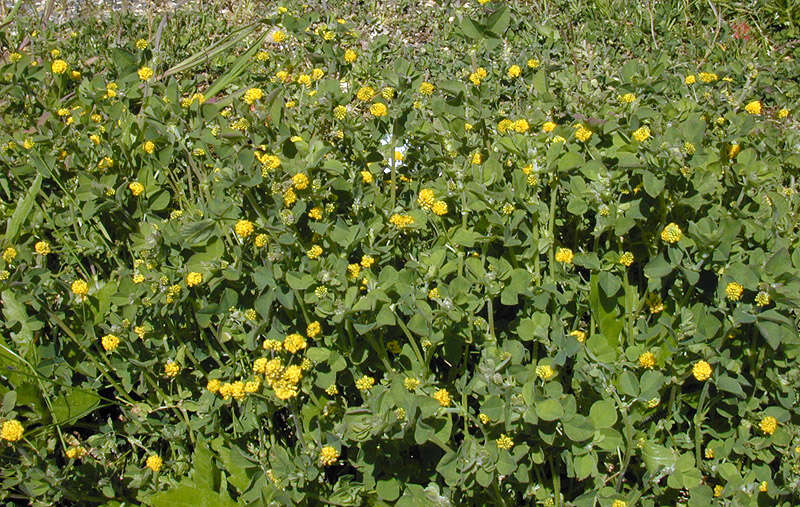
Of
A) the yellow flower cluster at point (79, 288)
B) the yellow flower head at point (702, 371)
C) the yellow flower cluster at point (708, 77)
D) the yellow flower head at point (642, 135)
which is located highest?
the yellow flower head at point (642, 135)

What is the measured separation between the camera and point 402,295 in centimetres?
219

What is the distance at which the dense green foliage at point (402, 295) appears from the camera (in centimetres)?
217

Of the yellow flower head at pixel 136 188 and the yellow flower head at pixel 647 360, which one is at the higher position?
the yellow flower head at pixel 136 188

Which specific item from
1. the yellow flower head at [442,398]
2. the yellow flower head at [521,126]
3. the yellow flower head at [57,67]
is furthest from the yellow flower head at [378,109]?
the yellow flower head at [57,67]

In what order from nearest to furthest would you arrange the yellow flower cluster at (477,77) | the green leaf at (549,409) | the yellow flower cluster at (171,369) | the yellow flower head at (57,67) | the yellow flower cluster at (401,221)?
1. the green leaf at (549,409)
2. the yellow flower cluster at (401,221)
3. the yellow flower cluster at (171,369)
4. the yellow flower cluster at (477,77)
5. the yellow flower head at (57,67)

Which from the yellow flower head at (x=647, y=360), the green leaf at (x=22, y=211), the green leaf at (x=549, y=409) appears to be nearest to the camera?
the green leaf at (x=549, y=409)

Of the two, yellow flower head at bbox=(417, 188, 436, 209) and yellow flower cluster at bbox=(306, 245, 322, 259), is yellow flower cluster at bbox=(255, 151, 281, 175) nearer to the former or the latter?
yellow flower cluster at bbox=(306, 245, 322, 259)

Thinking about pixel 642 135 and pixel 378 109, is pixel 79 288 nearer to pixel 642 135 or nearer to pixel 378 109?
pixel 378 109

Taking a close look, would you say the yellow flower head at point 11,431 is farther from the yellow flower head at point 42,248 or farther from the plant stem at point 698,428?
the plant stem at point 698,428

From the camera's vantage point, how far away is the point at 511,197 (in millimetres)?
2291

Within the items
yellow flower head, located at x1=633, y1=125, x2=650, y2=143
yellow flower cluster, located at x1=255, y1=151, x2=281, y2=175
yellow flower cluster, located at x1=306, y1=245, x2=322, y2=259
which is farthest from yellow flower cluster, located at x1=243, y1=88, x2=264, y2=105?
yellow flower head, located at x1=633, y1=125, x2=650, y2=143

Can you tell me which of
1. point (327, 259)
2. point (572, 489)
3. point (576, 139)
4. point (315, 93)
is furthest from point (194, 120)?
point (572, 489)

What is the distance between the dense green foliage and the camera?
2.17 meters

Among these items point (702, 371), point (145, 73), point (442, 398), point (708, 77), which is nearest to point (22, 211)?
point (145, 73)
